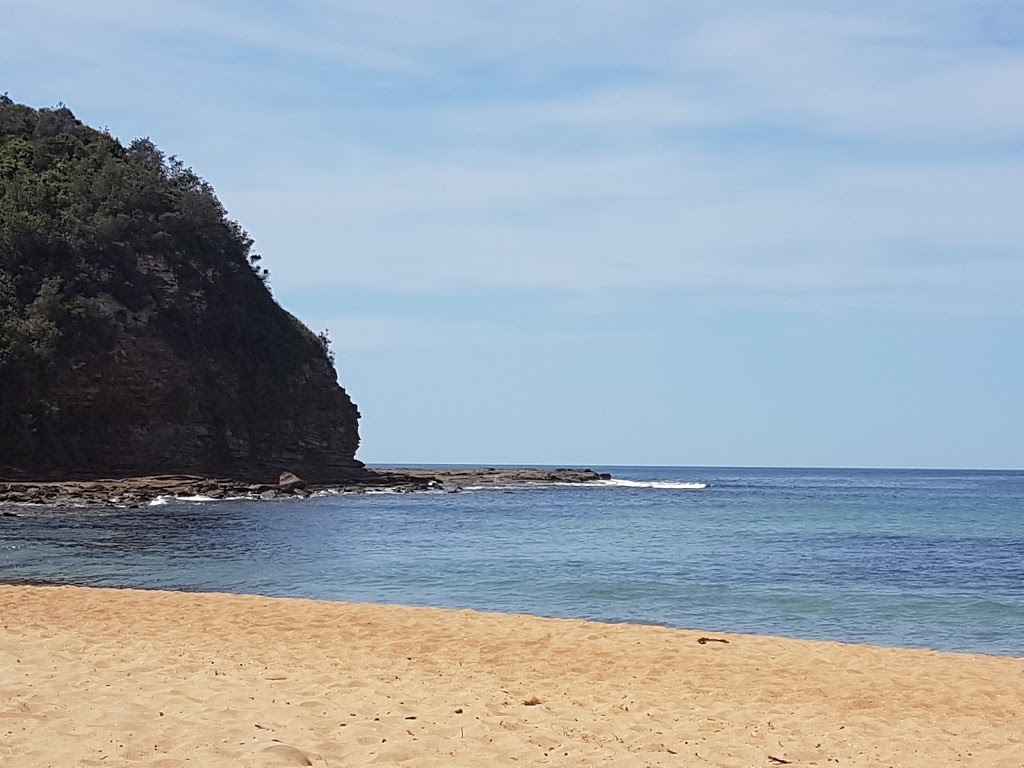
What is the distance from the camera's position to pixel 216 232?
76.2 metres

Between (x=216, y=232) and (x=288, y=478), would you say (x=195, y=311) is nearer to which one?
(x=216, y=232)

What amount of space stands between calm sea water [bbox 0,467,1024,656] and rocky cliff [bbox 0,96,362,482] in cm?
1547

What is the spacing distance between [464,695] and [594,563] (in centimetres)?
1695

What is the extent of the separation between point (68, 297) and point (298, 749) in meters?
62.3

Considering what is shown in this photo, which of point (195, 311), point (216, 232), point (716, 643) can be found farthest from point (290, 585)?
point (216, 232)

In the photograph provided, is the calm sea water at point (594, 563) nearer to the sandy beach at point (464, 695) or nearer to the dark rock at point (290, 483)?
the sandy beach at point (464, 695)

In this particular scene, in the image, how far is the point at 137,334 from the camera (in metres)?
64.1

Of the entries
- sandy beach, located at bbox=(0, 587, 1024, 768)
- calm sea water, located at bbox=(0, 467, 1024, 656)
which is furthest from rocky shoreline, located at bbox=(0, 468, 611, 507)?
sandy beach, located at bbox=(0, 587, 1024, 768)

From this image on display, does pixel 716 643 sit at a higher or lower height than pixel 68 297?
lower

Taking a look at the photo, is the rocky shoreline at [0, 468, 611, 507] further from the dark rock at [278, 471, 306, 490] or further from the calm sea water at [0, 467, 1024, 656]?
the calm sea water at [0, 467, 1024, 656]

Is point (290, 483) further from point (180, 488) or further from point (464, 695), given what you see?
point (464, 695)

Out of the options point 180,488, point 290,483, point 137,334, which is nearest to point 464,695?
point 180,488

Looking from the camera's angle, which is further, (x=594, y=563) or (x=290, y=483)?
(x=290, y=483)

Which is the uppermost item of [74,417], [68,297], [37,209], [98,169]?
[98,169]
